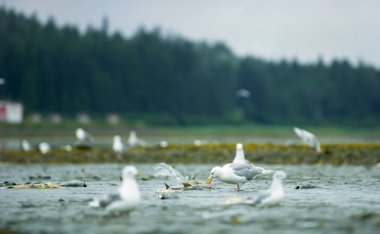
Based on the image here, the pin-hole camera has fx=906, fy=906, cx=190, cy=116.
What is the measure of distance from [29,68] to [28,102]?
8.53 m

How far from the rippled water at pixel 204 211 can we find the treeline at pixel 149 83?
123 m

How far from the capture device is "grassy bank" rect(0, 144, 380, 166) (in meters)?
39.9

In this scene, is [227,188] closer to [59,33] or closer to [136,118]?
[136,118]

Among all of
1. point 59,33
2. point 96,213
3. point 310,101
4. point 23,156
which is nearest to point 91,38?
point 59,33

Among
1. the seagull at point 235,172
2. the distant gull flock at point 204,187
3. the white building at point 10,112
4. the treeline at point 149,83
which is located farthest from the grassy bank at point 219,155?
the treeline at point 149,83

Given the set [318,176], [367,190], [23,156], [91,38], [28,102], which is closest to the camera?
[367,190]

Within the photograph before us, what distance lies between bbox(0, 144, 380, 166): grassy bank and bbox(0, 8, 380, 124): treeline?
101 meters

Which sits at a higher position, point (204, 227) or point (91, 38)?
point (91, 38)

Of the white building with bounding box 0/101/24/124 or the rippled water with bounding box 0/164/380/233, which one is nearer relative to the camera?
the rippled water with bounding box 0/164/380/233

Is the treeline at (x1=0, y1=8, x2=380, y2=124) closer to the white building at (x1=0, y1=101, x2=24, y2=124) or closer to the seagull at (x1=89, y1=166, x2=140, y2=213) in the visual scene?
the white building at (x1=0, y1=101, x2=24, y2=124)

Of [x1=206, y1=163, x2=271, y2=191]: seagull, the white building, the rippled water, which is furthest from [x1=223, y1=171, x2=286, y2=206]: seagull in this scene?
the white building

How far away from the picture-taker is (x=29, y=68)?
153500 millimetres

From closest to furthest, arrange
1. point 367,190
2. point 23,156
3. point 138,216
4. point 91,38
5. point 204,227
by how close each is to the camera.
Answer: point 204,227 → point 138,216 → point 367,190 → point 23,156 → point 91,38

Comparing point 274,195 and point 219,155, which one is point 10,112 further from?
point 274,195
